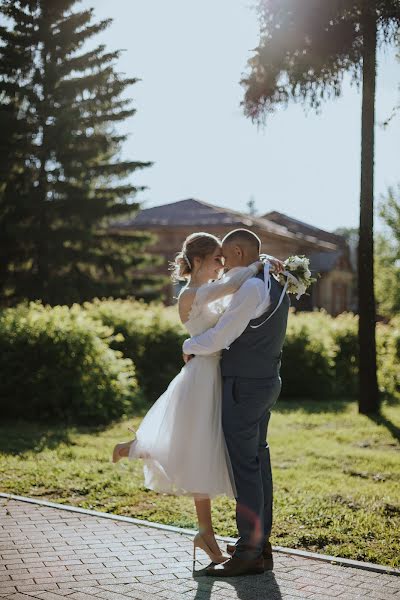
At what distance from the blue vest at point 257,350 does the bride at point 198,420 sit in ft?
0.55

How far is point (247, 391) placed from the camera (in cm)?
515

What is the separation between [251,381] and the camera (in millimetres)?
5156

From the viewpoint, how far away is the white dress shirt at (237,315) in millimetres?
5062

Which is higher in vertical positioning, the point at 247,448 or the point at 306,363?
the point at 247,448

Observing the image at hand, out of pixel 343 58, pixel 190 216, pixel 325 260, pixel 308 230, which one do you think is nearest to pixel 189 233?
pixel 190 216

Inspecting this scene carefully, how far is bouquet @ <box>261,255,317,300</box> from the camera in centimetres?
548

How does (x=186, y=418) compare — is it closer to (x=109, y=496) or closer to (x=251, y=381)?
(x=251, y=381)

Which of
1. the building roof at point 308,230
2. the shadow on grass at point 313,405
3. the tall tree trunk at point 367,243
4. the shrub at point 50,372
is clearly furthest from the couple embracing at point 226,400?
the building roof at point 308,230

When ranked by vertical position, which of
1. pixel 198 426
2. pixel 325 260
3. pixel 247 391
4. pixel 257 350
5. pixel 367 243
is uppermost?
pixel 325 260

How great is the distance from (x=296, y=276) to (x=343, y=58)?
10.3m

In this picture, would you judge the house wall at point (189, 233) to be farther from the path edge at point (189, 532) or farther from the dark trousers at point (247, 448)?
the dark trousers at point (247, 448)

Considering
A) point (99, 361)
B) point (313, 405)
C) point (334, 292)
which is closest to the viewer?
point (99, 361)

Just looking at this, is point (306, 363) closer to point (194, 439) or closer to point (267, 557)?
point (267, 557)

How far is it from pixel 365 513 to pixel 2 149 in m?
25.4
